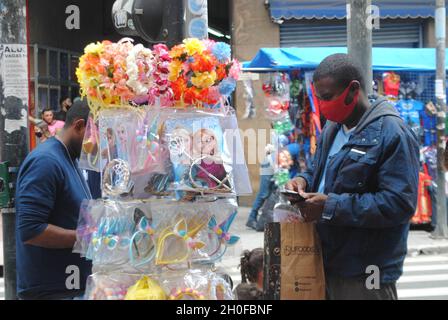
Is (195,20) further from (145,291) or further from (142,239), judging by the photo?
(145,291)

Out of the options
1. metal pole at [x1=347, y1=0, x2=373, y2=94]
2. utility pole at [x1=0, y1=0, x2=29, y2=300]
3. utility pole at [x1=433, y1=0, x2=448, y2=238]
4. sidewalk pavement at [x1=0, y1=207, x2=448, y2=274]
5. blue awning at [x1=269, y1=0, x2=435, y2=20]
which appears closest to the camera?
utility pole at [x1=0, y1=0, x2=29, y2=300]

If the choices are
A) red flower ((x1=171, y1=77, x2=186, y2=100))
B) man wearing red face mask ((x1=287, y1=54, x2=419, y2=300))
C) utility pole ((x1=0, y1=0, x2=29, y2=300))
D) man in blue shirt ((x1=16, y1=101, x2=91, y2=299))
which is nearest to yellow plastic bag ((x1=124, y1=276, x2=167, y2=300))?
man in blue shirt ((x1=16, y1=101, x2=91, y2=299))

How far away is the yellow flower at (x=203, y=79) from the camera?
142 inches

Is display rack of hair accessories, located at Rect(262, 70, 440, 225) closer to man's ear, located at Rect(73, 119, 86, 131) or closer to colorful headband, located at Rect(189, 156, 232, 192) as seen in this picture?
man's ear, located at Rect(73, 119, 86, 131)

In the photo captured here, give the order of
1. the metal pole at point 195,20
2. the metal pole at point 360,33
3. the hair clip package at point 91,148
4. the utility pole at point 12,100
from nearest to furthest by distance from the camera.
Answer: the hair clip package at point 91,148, the utility pole at point 12,100, the metal pole at point 195,20, the metal pole at point 360,33

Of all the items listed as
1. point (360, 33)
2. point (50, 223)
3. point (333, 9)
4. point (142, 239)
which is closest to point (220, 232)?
point (142, 239)

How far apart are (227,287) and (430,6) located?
1432 centimetres

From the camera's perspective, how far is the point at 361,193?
11.8ft

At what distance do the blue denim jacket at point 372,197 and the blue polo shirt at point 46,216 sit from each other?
1375 millimetres

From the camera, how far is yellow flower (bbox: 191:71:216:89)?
361 cm

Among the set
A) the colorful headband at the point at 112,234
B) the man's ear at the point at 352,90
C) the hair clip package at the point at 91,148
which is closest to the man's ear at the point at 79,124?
the hair clip package at the point at 91,148

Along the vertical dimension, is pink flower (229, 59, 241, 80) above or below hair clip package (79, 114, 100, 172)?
above

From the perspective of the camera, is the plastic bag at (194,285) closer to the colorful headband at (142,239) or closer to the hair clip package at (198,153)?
the colorful headband at (142,239)

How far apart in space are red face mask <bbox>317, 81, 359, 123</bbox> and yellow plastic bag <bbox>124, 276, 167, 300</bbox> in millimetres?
1162
